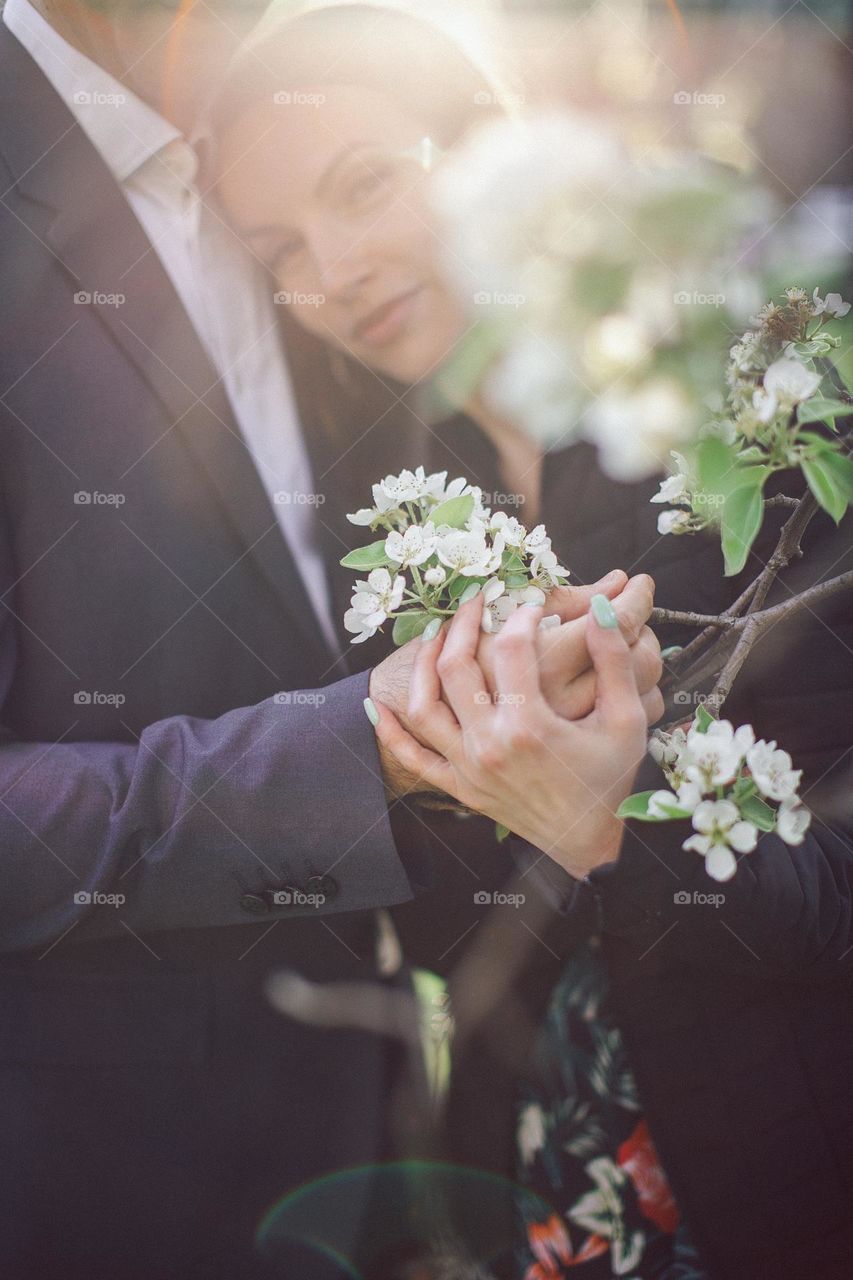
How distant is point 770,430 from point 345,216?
2.63 ft

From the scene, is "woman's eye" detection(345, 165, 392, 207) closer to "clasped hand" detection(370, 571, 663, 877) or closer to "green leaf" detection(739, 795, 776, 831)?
"clasped hand" detection(370, 571, 663, 877)

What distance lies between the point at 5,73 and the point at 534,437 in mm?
901

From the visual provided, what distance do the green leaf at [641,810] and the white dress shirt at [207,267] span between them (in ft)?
2.10

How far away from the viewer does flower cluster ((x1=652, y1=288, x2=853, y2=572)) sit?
2.48ft

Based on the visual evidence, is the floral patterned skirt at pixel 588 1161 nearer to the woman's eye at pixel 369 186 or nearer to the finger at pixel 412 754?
the finger at pixel 412 754

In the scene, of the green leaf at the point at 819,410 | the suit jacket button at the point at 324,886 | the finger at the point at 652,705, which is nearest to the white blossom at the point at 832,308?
the green leaf at the point at 819,410

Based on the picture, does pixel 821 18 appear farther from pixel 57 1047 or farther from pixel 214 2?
pixel 57 1047

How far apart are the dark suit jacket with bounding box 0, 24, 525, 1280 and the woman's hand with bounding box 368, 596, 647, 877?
0.76 feet

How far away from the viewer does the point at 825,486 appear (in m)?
0.75

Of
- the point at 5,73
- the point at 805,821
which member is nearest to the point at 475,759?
the point at 805,821

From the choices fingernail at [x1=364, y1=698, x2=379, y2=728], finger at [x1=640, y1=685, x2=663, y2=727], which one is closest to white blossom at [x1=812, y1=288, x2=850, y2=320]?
finger at [x1=640, y1=685, x2=663, y2=727]

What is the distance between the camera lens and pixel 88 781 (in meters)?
1.14

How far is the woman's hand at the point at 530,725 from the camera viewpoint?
3.02 ft

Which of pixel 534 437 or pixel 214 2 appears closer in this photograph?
pixel 214 2
